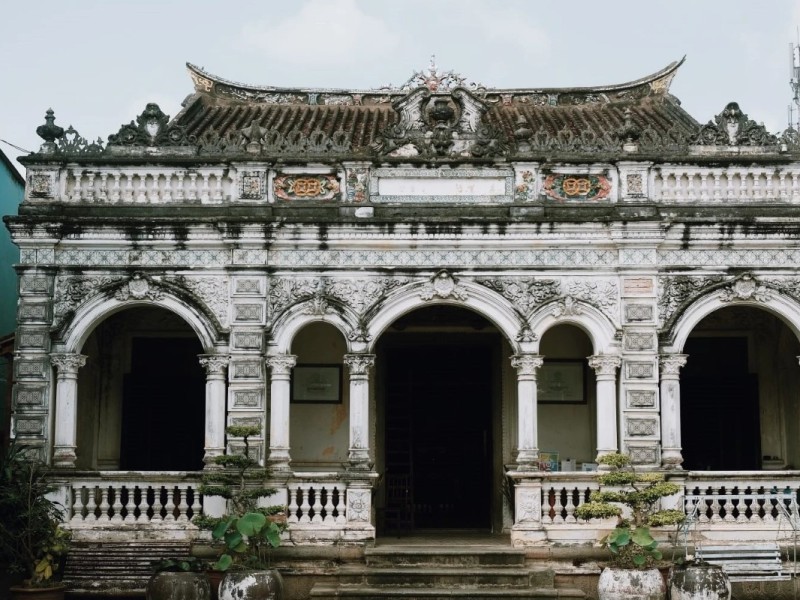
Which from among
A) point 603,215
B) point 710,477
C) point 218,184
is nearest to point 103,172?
point 218,184

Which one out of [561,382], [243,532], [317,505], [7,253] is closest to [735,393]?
[561,382]

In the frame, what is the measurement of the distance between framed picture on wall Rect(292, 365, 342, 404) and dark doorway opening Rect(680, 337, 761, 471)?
16.7 feet

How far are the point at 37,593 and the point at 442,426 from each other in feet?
20.8

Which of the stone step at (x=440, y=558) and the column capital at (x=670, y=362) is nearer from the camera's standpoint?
the stone step at (x=440, y=558)

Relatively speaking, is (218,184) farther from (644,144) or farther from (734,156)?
(734,156)

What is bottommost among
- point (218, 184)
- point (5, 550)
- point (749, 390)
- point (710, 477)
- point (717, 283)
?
point (5, 550)

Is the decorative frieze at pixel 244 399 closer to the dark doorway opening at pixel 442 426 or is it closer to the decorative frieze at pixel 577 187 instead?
the dark doorway opening at pixel 442 426

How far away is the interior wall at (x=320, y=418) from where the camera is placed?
16531 millimetres

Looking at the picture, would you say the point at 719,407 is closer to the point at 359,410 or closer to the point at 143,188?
the point at 359,410

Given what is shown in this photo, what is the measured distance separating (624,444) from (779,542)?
7.32 feet

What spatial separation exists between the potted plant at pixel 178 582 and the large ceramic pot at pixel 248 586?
0.84ft

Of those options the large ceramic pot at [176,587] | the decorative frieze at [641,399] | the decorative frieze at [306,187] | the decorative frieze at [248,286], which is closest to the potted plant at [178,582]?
the large ceramic pot at [176,587]

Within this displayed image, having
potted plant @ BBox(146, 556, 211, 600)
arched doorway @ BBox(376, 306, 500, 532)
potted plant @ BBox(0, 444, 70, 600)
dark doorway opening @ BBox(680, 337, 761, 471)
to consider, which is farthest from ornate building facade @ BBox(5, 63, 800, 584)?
dark doorway opening @ BBox(680, 337, 761, 471)

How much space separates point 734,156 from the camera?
15.0 meters
